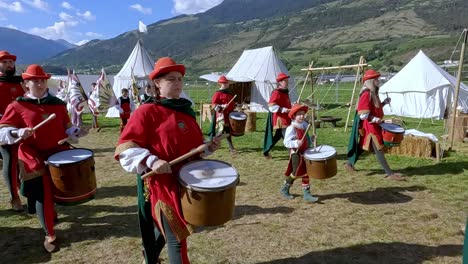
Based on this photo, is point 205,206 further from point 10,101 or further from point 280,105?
point 280,105

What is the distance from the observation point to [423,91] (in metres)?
16.9

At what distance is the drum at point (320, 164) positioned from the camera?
17.7 ft

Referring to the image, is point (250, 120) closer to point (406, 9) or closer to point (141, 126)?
point (141, 126)

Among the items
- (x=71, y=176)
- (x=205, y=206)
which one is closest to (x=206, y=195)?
(x=205, y=206)

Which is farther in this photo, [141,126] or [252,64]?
[252,64]

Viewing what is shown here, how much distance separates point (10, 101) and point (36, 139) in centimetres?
174

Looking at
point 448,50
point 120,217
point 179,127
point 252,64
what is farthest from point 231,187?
point 448,50

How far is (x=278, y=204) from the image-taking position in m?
5.70

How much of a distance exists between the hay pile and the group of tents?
703cm

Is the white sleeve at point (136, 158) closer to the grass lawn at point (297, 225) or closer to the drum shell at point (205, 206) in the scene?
the drum shell at point (205, 206)

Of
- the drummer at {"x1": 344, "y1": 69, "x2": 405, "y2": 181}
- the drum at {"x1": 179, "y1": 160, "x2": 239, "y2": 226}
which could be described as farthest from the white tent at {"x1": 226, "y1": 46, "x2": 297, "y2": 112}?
the drum at {"x1": 179, "y1": 160, "x2": 239, "y2": 226}

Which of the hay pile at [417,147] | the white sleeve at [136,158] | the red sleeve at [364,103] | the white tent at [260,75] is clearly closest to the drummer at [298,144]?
the red sleeve at [364,103]

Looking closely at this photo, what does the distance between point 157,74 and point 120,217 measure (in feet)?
9.76

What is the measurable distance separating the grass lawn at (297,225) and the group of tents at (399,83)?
1006 cm
